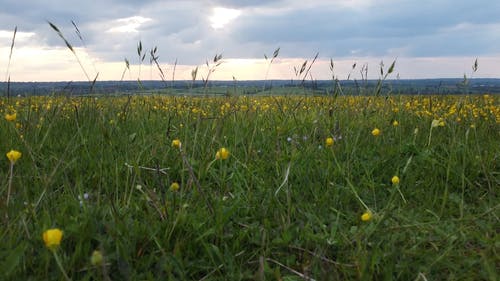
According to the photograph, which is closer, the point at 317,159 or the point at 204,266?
the point at 204,266

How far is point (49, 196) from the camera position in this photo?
231cm

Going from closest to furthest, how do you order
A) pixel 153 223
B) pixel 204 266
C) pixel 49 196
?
pixel 204 266, pixel 153 223, pixel 49 196

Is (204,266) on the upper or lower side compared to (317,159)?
lower

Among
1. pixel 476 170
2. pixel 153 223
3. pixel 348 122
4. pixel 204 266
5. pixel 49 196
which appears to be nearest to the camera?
pixel 204 266

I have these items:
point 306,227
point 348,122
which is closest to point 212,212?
point 306,227

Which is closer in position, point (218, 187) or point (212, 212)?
point (212, 212)

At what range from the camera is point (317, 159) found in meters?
3.19

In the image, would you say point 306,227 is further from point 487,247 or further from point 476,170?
point 476,170

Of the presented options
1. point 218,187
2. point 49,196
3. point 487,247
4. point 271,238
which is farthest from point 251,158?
point 487,247

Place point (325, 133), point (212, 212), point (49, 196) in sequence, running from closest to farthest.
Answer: point (212, 212) → point (49, 196) → point (325, 133)

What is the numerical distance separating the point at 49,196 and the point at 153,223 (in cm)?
68

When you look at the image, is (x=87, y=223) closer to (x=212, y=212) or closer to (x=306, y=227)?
(x=212, y=212)

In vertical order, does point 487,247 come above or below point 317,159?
below

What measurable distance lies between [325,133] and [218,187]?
1.34m
